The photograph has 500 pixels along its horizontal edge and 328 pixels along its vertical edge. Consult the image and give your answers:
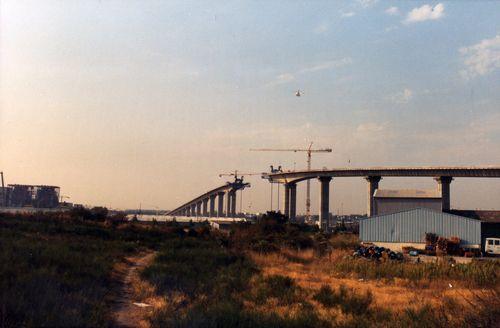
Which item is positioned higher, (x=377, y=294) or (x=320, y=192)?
(x=320, y=192)

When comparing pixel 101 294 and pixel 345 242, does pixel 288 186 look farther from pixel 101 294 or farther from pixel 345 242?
pixel 101 294

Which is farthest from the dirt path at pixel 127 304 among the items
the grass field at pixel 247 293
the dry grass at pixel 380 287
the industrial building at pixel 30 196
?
the industrial building at pixel 30 196

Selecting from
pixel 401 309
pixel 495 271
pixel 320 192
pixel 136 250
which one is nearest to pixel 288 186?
pixel 320 192

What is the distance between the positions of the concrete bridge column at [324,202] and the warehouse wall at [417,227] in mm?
53469

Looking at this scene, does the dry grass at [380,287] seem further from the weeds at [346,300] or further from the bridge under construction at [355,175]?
the bridge under construction at [355,175]

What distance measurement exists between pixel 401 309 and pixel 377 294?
3982 millimetres

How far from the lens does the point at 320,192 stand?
11194 cm

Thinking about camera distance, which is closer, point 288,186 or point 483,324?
point 483,324

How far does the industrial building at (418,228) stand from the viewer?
147 feet

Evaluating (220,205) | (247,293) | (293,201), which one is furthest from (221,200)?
(247,293)

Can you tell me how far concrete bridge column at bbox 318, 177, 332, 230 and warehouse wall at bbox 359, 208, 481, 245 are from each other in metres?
53.5

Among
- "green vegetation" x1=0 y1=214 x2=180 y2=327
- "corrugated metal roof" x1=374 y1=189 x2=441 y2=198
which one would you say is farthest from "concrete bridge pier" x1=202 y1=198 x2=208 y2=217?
"green vegetation" x1=0 y1=214 x2=180 y2=327

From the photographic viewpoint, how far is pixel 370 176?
10106 cm

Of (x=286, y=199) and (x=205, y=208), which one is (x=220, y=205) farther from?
(x=286, y=199)
